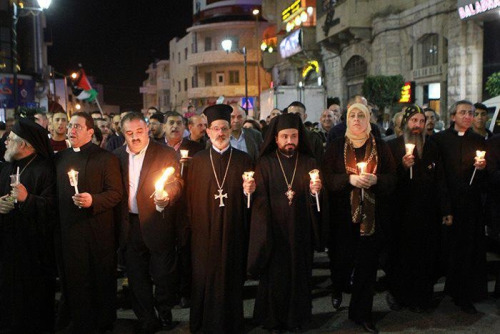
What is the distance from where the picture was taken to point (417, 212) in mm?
5750

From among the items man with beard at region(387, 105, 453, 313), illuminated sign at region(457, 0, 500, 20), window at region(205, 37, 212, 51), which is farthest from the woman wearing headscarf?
window at region(205, 37, 212, 51)

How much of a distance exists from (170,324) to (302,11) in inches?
1066

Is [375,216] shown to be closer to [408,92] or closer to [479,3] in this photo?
[479,3]

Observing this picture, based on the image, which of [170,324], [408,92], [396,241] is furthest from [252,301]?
[408,92]

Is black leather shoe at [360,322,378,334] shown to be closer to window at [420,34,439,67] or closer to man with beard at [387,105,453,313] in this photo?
man with beard at [387,105,453,313]

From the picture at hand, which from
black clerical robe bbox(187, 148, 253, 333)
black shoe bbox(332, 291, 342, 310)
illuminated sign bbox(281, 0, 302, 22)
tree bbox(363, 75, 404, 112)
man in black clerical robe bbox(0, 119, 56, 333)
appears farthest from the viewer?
illuminated sign bbox(281, 0, 302, 22)

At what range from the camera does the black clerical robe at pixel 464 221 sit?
19.3 ft

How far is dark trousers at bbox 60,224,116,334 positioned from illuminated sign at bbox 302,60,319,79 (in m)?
26.4

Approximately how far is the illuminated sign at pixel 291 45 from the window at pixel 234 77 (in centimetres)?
2251

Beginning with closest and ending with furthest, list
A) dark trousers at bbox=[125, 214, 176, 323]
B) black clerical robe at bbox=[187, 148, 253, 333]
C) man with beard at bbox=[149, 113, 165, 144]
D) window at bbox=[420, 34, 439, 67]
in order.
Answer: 1. black clerical robe at bbox=[187, 148, 253, 333]
2. dark trousers at bbox=[125, 214, 176, 323]
3. man with beard at bbox=[149, 113, 165, 144]
4. window at bbox=[420, 34, 439, 67]

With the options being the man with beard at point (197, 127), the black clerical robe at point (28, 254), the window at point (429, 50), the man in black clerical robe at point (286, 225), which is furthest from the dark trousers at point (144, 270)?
the window at point (429, 50)

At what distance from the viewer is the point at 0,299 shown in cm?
532

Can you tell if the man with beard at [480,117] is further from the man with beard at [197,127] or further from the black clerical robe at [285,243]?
the man with beard at [197,127]

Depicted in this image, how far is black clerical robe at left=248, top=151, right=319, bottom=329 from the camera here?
17.3ft
